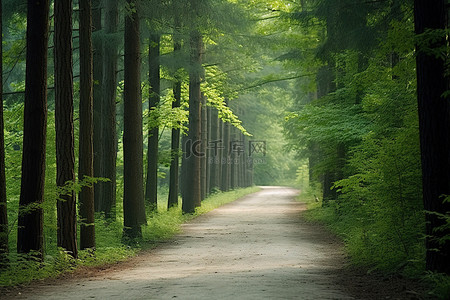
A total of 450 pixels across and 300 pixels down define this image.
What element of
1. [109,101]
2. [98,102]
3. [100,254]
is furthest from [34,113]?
[98,102]

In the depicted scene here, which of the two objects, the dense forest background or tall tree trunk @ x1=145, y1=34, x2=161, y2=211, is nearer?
the dense forest background

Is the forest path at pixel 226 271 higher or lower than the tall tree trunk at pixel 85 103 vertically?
lower

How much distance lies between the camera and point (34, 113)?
→ 38.1ft

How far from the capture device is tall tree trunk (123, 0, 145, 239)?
1712 centimetres

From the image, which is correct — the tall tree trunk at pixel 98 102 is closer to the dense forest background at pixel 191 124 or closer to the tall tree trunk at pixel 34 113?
the dense forest background at pixel 191 124

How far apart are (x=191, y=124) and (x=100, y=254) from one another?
15863 millimetres

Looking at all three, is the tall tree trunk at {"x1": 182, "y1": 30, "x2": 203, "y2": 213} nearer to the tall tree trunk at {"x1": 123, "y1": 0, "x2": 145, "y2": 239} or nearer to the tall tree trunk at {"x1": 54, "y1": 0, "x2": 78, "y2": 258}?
the tall tree trunk at {"x1": 123, "y1": 0, "x2": 145, "y2": 239}

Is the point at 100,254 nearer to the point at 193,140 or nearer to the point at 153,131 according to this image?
the point at 153,131

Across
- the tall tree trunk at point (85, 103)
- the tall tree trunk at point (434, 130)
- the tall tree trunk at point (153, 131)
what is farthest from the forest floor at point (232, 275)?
the tall tree trunk at point (153, 131)

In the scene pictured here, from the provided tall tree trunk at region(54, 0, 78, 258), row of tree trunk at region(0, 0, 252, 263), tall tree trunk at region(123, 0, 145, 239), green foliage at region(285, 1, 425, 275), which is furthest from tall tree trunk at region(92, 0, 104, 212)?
green foliage at region(285, 1, 425, 275)

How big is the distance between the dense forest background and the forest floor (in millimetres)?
654

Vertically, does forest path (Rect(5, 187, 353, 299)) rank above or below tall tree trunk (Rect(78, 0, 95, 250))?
below

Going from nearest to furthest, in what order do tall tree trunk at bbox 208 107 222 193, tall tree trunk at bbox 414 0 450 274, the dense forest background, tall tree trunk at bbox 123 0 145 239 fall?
tall tree trunk at bbox 414 0 450 274, the dense forest background, tall tree trunk at bbox 123 0 145 239, tall tree trunk at bbox 208 107 222 193

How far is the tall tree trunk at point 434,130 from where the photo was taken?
29.8ft
